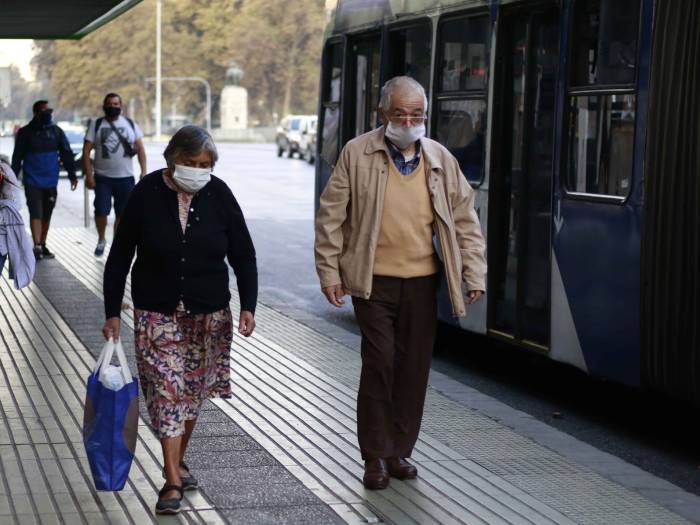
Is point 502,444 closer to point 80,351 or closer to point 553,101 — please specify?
point 553,101

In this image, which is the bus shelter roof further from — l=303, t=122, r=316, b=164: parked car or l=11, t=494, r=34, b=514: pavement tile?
l=303, t=122, r=316, b=164: parked car

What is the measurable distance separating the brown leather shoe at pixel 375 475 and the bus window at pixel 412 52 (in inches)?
184

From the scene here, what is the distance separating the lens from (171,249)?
5.79 metres

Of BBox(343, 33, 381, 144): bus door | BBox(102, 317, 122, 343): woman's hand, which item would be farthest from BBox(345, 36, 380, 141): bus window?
BBox(102, 317, 122, 343): woman's hand

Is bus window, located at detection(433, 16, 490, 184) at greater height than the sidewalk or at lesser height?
greater

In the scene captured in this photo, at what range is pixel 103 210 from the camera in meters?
16.1

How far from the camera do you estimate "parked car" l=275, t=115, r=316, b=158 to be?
178 ft

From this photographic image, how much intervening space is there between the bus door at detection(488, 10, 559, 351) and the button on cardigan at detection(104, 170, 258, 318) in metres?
3.17

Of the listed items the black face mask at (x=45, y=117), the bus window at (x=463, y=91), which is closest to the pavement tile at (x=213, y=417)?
the bus window at (x=463, y=91)

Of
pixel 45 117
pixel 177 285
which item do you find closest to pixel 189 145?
pixel 177 285

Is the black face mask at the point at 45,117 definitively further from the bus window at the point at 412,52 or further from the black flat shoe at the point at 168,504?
the black flat shoe at the point at 168,504

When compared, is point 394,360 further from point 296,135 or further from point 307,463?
point 296,135

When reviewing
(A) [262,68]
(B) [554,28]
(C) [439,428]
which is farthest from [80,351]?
(A) [262,68]

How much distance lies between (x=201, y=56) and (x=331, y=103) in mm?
98581
